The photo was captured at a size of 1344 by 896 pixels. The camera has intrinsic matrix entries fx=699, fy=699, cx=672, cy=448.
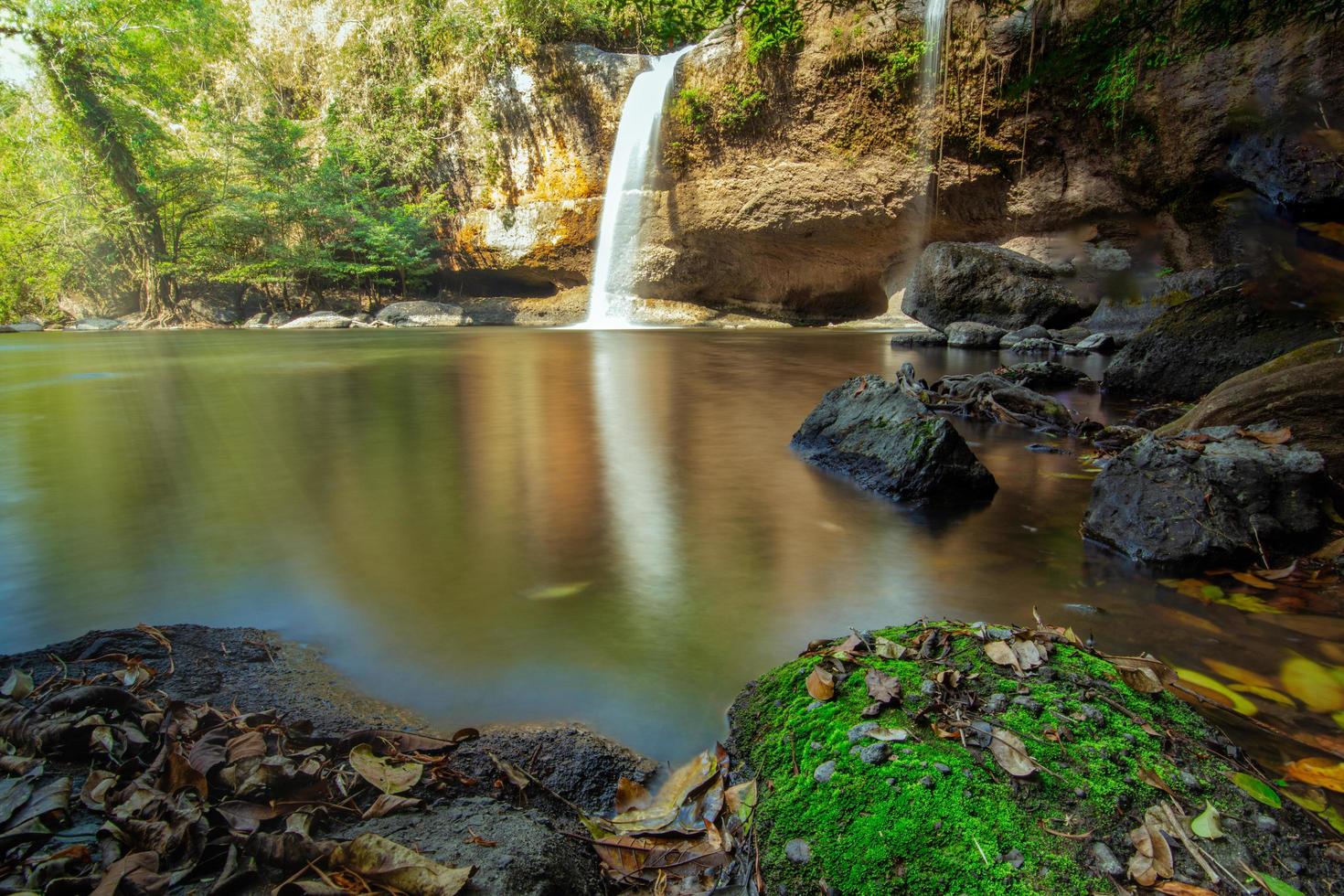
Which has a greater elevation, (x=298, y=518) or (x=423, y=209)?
(x=423, y=209)

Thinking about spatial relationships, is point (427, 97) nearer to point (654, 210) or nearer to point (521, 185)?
point (521, 185)

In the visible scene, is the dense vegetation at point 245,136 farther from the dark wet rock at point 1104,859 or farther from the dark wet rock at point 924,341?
the dark wet rock at point 1104,859

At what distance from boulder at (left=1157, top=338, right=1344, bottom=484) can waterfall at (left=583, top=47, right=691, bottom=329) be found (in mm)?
17176

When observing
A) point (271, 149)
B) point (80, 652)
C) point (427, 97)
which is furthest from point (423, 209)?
point (80, 652)

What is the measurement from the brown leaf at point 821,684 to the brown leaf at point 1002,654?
1.29 feet

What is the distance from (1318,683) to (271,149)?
2725 centimetres

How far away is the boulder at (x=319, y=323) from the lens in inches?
874

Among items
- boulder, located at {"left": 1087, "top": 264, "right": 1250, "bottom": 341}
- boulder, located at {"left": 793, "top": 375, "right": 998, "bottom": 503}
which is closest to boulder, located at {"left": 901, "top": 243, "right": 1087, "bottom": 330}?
boulder, located at {"left": 1087, "top": 264, "right": 1250, "bottom": 341}

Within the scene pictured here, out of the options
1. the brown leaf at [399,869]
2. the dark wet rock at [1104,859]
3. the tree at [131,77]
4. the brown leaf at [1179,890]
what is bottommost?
the brown leaf at [1179,890]

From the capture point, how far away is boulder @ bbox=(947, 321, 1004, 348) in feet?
38.1


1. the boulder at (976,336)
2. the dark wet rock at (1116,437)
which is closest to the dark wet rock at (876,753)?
the dark wet rock at (1116,437)

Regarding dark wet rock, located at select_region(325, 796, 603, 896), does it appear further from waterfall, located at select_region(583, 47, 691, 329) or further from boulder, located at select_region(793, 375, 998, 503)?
waterfall, located at select_region(583, 47, 691, 329)

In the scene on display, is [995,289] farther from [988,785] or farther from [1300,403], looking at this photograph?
[988,785]

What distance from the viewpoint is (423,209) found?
22359mm
